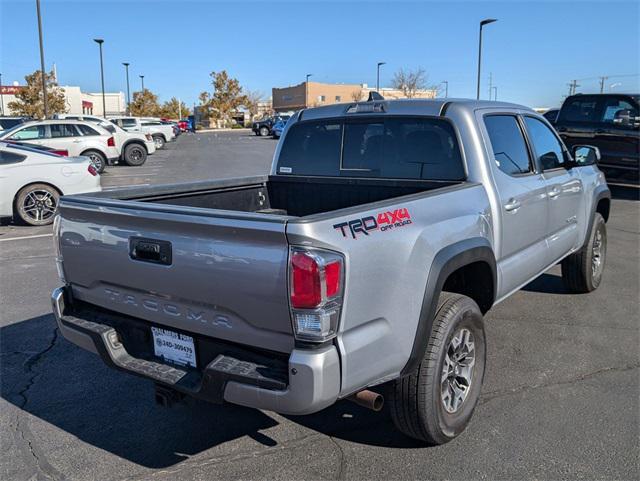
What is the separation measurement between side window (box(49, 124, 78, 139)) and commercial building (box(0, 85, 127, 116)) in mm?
33665

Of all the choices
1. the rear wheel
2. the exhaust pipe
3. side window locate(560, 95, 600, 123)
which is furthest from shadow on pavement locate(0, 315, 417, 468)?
the rear wheel

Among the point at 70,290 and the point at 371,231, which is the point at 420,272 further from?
the point at 70,290

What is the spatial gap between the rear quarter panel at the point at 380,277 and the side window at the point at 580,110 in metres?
11.7

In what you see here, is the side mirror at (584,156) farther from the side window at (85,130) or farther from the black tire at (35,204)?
the side window at (85,130)

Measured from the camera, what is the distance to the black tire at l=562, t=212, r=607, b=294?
5.66 m

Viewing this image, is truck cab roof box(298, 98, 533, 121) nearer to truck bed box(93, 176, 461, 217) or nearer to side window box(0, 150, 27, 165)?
truck bed box(93, 176, 461, 217)

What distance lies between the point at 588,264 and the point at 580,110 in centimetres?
889

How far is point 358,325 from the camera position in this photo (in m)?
2.51

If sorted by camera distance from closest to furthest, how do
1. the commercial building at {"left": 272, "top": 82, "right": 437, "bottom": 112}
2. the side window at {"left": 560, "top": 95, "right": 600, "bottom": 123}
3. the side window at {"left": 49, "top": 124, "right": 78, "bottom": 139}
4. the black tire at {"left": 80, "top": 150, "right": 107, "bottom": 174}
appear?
the side window at {"left": 560, "top": 95, "right": 600, "bottom": 123}
the side window at {"left": 49, "top": 124, "right": 78, "bottom": 139}
the black tire at {"left": 80, "top": 150, "right": 107, "bottom": 174}
the commercial building at {"left": 272, "top": 82, "right": 437, "bottom": 112}

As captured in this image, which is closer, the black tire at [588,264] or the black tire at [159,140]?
the black tire at [588,264]

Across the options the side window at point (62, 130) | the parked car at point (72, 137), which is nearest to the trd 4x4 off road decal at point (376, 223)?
the parked car at point (72, 137)

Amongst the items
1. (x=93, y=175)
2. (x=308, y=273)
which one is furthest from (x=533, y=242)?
(x=93, y=175)

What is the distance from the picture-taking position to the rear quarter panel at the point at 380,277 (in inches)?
95.0

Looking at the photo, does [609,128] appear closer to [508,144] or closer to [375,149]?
[508,144]
